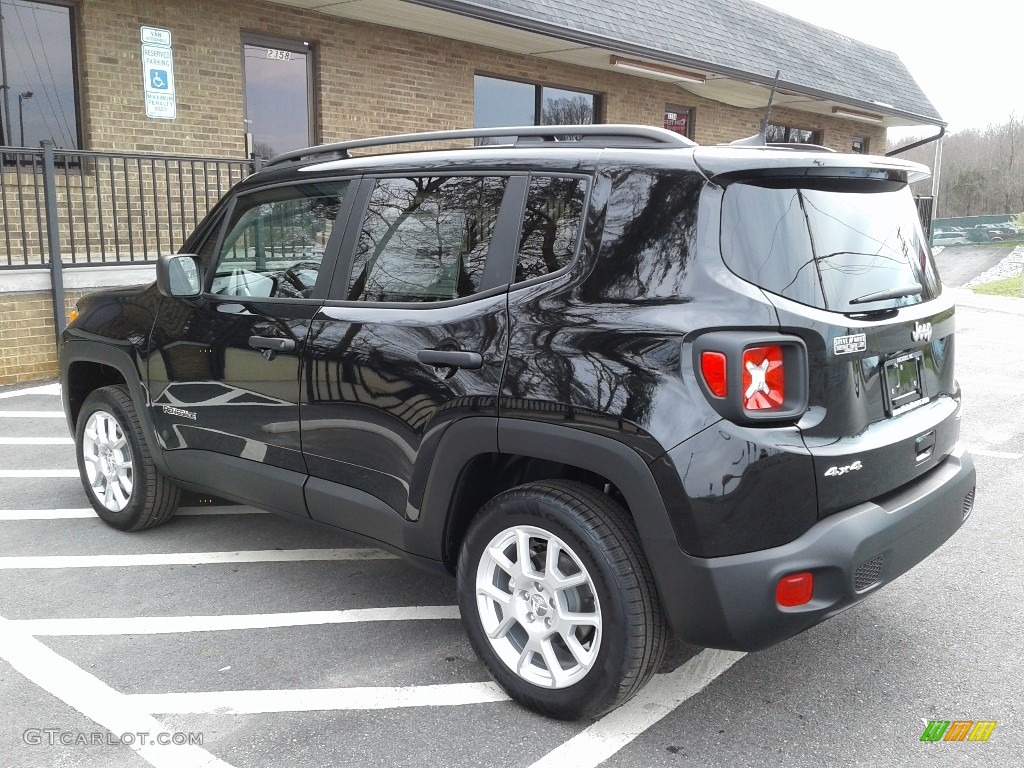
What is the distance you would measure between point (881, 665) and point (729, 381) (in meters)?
1.51

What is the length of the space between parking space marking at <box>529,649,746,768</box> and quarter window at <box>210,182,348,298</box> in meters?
1.93

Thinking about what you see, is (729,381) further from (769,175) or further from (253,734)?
(253,734)

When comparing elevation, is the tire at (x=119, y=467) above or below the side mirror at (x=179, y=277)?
below

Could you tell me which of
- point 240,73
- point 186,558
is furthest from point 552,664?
point 240,73

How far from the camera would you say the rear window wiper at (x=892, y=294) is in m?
2.76

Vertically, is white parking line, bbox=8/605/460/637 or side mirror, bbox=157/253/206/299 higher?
side mirror, bbox=157/253/206/299

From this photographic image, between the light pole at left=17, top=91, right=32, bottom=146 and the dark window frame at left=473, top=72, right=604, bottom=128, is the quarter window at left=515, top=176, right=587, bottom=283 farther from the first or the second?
the dark window frame at left=473, top=72, right=604, bottom=128

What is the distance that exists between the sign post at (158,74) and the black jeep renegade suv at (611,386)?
722 cm

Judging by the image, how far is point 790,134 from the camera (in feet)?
64.5

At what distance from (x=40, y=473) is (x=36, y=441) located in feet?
3.06

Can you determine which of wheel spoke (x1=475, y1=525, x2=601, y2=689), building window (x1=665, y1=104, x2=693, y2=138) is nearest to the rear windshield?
wheel spoke (x1=475, y1=525, x2=601, y2=689)

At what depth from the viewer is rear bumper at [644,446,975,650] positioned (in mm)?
2512

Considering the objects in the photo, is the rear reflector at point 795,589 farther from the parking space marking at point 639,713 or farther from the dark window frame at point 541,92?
the dark window frame at point 541,92

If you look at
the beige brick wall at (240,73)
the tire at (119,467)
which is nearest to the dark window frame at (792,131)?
the beige brick wall at (240,73)
